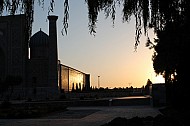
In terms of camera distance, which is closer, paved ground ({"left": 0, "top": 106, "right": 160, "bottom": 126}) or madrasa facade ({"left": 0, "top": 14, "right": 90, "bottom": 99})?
paved ground ({"left": 0, "top": 106, "right": 160, "bottom": 126})

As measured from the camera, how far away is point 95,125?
10148 millimetres

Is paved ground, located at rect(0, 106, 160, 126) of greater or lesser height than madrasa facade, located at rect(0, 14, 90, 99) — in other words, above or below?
below

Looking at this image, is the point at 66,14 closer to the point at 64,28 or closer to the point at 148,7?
the point at 64,28

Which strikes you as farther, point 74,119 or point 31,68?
point 31,68

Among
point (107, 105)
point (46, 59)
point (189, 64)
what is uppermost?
point (46, 59)

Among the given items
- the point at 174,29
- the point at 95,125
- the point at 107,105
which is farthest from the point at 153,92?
the point at 174,29

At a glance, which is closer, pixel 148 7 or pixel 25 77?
pixel 148 7

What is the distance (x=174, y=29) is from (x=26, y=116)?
1147 centimetres

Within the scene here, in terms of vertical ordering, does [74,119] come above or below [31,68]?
below

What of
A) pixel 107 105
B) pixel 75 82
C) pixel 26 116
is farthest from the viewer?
pixel 75 82

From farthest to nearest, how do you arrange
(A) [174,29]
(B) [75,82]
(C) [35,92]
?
(B) [75,82], (C) [35,92], (A) [174,29]

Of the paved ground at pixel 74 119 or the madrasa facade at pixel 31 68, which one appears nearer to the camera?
the paved ground at pixel 74 119

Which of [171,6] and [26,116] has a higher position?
[171,6]

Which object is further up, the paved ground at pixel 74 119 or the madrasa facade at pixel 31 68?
the madrasa facade at pixel 31 68
